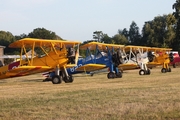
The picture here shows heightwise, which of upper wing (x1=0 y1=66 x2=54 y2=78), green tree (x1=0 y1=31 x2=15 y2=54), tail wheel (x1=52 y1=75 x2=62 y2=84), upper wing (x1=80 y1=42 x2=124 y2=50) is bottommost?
tail wheel (x1=52 y1=75 x2=62 y2=84)

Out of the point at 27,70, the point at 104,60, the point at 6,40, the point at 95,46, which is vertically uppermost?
the point at 6,40

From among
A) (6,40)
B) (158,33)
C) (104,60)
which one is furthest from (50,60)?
(6,40)

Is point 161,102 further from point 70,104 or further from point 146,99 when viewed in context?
point 70,104

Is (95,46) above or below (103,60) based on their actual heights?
above

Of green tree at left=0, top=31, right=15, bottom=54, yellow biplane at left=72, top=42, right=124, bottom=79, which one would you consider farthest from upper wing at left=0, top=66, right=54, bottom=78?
green tree at left=0, top=31, right=15, bottom=54

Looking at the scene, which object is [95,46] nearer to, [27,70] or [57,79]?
[57,79]

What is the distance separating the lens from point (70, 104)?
919cm

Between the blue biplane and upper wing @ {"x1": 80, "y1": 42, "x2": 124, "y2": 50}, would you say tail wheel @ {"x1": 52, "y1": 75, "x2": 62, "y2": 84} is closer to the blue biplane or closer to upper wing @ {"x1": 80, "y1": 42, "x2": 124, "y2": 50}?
the blue biplane

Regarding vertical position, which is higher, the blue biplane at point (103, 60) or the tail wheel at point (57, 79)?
the blue biplane at point (103, 60)

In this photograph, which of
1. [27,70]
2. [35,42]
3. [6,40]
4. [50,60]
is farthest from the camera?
[6,40]

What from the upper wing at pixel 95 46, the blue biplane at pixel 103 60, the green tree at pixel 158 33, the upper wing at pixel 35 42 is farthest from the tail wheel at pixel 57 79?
the green tree at pixel 158 33

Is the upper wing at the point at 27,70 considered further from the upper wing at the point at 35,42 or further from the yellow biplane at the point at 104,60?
the yellow biplane at the point at 104,60

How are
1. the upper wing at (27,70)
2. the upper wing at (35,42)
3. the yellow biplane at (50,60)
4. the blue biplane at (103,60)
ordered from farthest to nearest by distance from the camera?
the blue biplane at (103,60) < the yellow biplane at (50,60) < the upper wing at (35,42) < the upper wing at (27,70)

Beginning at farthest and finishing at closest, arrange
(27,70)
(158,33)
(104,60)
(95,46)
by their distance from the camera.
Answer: (158,33), (95,46), (104,60), (27,70)
